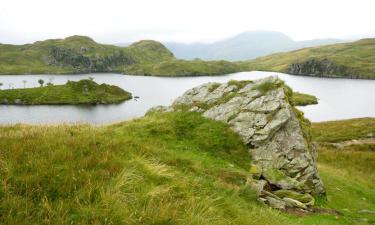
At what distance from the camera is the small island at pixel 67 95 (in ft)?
498

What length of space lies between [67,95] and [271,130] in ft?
498

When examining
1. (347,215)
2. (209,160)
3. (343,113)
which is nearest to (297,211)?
(347,215)

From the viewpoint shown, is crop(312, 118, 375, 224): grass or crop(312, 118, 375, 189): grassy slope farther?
crop(312, 118, 375, 189): grassy slope

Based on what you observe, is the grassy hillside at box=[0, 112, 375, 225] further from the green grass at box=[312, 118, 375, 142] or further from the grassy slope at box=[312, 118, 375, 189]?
the green grass at box=[312, 118, 375, 142]

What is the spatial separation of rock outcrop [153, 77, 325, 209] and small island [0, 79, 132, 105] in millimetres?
136210

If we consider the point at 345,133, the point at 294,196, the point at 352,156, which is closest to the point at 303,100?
the point at 345,133

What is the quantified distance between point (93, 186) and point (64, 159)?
1.59 metres

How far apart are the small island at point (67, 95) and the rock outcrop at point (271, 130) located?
136m

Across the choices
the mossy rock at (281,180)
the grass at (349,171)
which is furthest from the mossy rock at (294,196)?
the grass at (349,171)

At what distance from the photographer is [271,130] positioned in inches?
935

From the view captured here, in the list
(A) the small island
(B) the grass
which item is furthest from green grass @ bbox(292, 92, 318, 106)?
(A) the small island

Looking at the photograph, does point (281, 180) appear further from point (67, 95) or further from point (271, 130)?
point (67, 95)

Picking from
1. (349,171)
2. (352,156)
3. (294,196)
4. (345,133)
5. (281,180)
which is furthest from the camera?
(345,133)

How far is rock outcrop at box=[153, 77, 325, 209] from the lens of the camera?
20234 mm
